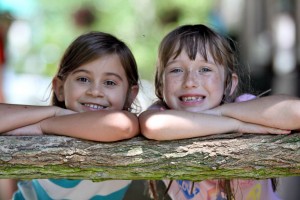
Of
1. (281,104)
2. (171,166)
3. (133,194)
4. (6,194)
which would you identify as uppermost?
(281,104)

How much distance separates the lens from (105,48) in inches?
117

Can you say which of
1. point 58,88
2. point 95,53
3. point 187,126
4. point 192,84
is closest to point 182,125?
point 187,126

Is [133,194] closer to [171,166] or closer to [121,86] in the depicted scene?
[121,86]

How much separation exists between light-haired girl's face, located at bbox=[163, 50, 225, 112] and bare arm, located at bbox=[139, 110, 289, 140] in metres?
0.34

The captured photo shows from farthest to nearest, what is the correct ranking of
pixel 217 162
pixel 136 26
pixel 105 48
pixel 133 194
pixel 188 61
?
pixel 136 26 → pixel 133 194 → pixel 105 48 → pixel 188 61 → pixel 217 162

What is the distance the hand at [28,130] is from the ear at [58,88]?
64 centimetres

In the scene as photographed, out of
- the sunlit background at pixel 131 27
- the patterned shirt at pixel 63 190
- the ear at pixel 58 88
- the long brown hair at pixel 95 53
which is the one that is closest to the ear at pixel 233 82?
the long brown hair at pixel 95 53

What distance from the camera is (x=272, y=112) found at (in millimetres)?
2363

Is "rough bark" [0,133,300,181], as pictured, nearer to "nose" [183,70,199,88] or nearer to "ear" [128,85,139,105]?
"nose" [183,70,199,88]

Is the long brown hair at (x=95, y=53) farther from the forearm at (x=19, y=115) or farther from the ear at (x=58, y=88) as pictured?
the forearm at (x=19, y=115)

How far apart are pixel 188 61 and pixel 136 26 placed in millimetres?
8921

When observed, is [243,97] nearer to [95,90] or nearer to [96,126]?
[95,90]

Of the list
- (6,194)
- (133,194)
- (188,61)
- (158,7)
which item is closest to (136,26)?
(158,7)

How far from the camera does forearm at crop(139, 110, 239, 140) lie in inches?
91.2
